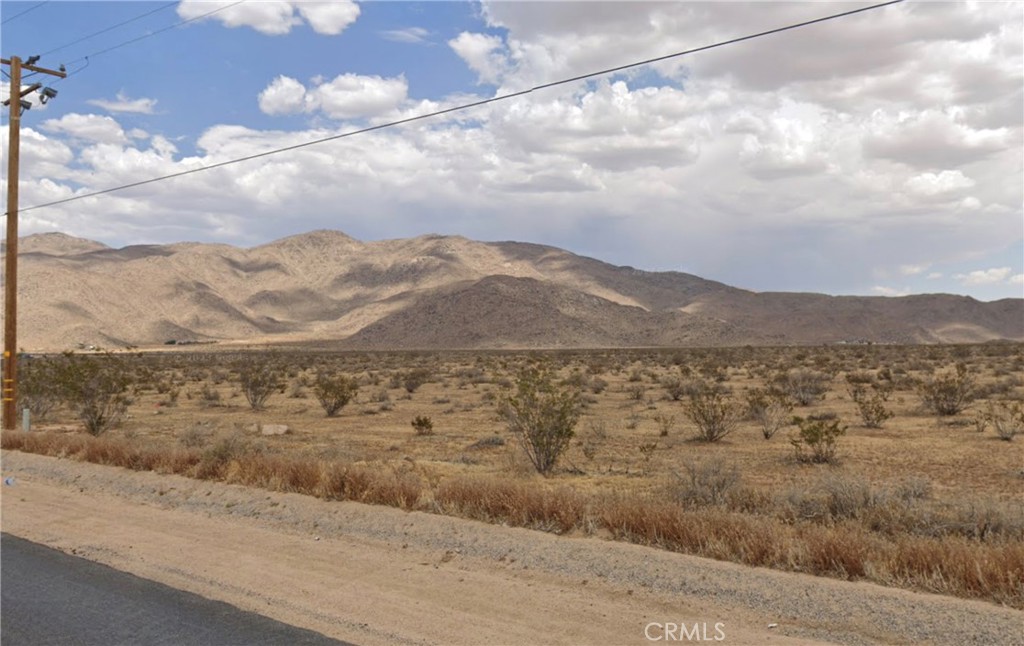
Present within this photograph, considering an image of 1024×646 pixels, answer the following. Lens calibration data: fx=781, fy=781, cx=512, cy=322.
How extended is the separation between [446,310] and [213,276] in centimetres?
6308

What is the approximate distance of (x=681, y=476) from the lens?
1288cm

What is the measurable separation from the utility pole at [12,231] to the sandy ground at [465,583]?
11692mm

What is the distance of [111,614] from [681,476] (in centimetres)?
862

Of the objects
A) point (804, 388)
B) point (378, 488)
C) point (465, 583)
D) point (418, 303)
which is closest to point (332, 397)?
point (804, 388)

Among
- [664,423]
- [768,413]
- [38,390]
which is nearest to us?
[768,413]

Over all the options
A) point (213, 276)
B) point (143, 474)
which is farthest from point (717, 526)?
point (213, 276)

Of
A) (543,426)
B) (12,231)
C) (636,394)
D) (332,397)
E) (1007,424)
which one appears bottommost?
(1007,424)

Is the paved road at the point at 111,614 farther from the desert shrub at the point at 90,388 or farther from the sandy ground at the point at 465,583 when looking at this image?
the desert shrub at the point at 90,388

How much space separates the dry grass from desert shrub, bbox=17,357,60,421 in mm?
1130

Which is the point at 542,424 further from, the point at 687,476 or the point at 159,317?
the point at 159,317

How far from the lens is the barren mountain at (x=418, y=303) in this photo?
387ft

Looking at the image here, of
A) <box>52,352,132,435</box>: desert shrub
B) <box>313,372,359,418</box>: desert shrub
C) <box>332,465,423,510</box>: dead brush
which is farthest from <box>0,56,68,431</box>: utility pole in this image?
<box>332,465,423,510</box>: dead brush

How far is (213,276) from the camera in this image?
161000 millimetres

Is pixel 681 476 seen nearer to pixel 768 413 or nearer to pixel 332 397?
pixel 768 413
